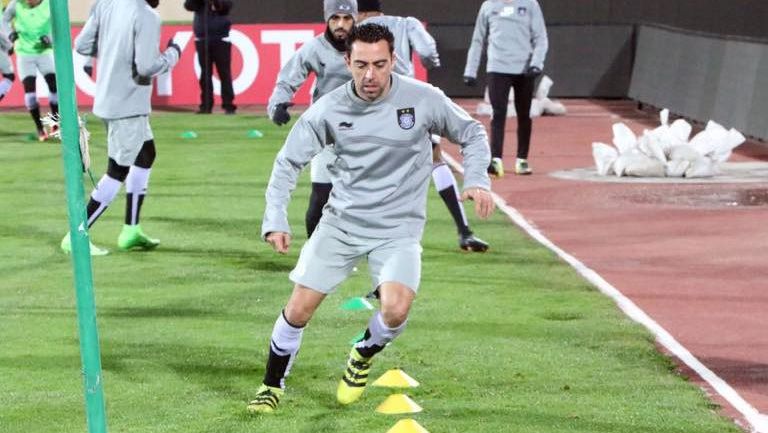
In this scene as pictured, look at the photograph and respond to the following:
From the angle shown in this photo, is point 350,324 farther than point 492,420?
Yes

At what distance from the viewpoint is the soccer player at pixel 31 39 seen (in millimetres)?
21859

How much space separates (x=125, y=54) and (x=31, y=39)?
9945 millimetres

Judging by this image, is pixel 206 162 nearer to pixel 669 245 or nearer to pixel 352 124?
pixel 669 245

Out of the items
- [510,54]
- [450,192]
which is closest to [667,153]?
[510,54]

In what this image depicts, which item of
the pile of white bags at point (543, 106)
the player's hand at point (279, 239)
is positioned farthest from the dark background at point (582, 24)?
the player's hand at point (279, 239)

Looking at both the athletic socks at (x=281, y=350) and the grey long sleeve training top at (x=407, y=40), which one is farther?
the grey long sleeve training top at (x=407, y=40)

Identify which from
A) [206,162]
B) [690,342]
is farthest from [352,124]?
[206,162]

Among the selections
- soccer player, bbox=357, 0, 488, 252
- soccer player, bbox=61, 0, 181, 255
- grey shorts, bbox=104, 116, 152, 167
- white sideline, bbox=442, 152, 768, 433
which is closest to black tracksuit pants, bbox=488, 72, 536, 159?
white sideline, bbox=442, 152, 768, 433

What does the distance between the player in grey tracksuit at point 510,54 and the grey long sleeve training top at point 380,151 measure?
A: 10353 millimetres

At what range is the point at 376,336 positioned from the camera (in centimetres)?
783

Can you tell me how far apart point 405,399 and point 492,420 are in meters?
0.43

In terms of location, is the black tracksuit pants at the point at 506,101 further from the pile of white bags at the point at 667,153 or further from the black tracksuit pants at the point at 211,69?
the black tracksuit pants at the point at 211,69

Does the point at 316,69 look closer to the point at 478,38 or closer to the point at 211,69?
the point at 478,38

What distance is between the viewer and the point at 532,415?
7.63 m
